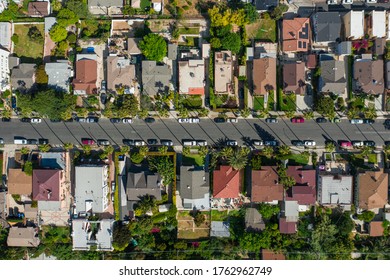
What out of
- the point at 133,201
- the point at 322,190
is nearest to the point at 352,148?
the point at 322,190

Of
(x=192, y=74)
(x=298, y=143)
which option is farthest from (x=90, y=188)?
(x=298, y=143)

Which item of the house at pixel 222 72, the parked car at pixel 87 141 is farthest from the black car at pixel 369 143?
the parked car at pixel 87 141

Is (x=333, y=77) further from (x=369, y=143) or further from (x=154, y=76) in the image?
(x=154, y=76)

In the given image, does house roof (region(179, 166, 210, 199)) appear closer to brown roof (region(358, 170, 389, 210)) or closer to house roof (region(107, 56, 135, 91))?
house roof (region(107, 56, 135, 91))

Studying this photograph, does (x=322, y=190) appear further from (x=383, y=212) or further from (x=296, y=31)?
(x=296, y=31)

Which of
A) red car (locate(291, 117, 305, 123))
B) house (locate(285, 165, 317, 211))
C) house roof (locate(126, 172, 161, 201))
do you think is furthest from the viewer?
red car (locate(291, 117, 305, 123))

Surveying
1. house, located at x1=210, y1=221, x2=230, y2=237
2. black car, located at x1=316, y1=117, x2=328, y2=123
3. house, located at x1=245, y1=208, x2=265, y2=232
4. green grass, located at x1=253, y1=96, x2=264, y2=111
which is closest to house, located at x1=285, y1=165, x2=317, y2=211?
house, located at x1=245, y1=208, x2=265, y2=232
